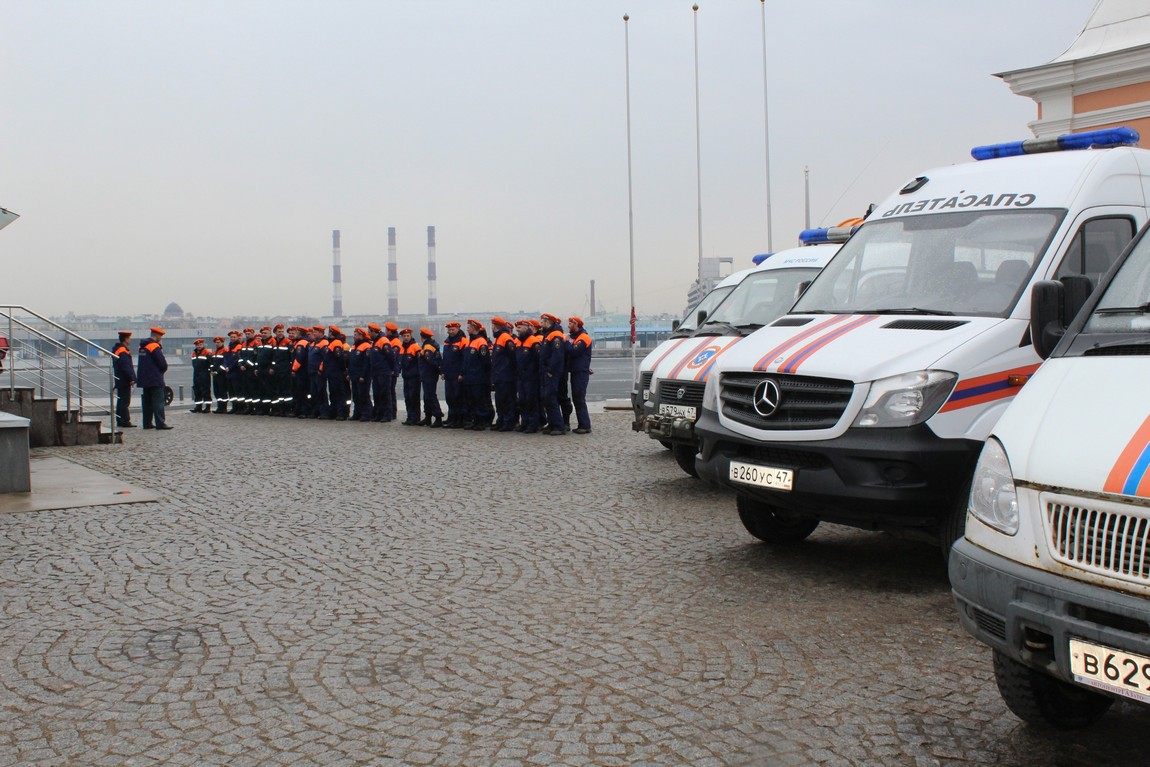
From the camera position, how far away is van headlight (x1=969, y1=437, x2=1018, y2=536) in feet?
11.5

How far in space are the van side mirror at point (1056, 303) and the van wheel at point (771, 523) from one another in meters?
2.51

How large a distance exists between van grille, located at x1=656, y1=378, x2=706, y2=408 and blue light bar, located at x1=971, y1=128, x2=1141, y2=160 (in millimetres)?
2947

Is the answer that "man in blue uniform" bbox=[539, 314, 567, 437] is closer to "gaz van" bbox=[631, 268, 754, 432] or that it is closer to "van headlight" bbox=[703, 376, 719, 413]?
"gaz van" bbox=[631, 268, 754, 432]

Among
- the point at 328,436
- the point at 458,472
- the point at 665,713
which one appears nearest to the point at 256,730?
the point at 665,713

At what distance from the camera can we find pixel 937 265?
21.4ft

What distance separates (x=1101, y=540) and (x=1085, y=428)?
41 centimetres

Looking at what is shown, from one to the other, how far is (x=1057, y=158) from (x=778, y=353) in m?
2.24

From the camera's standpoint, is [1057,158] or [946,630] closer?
[946,630]

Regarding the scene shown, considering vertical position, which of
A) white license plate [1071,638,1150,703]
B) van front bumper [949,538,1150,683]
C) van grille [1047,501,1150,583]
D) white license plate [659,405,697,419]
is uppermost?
white license plate [659,405,697,419]

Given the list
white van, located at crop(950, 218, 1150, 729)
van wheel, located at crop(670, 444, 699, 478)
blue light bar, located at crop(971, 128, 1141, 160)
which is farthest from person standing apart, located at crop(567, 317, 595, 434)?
white van, located at crop(950, 218, 1150, 729)

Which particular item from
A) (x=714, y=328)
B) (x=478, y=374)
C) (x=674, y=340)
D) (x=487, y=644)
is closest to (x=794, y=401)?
(x=487, y=644)

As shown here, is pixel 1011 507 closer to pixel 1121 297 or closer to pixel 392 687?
pixel 1121 297

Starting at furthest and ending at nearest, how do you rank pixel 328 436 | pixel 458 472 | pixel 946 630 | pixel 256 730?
pixel 328 436 → pixel 458 472 → pixel 946 630 → pixel 256 730

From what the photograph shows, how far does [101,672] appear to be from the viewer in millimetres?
4691
